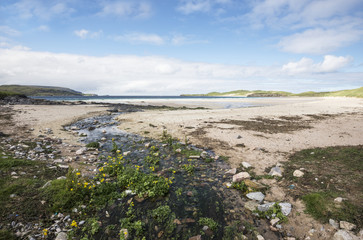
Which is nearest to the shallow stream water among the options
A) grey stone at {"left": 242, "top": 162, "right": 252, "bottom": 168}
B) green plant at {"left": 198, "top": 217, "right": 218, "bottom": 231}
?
green plant at {"left": 198, "top": 217, "right": 218, "bottom": 231}

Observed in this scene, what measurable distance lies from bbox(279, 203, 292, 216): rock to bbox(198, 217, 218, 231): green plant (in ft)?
8.07

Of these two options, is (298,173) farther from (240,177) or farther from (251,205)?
(251,205)

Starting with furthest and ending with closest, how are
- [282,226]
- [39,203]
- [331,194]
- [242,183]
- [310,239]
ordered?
[242,183] → [331,194] → [39,203] → [282,226] → [310,239]

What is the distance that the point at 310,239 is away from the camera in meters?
4.54

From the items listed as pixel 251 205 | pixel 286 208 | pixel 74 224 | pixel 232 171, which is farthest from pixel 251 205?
pixel 74 224

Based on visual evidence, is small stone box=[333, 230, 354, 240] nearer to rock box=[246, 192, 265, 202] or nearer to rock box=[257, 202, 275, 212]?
rock box=[257, 202, 275, 212]

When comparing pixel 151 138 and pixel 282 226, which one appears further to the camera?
pixel 151 138

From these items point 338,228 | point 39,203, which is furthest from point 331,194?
point 39,203

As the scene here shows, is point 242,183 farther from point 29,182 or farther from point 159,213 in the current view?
point 29,182

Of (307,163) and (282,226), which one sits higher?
(307,163)

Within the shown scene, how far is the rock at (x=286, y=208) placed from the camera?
544cm

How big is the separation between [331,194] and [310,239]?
261 cm

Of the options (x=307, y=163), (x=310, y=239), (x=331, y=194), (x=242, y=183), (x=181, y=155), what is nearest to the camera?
(x=310, y=239)

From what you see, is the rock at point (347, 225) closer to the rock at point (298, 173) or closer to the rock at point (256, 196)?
the rock at point (256, 196)
